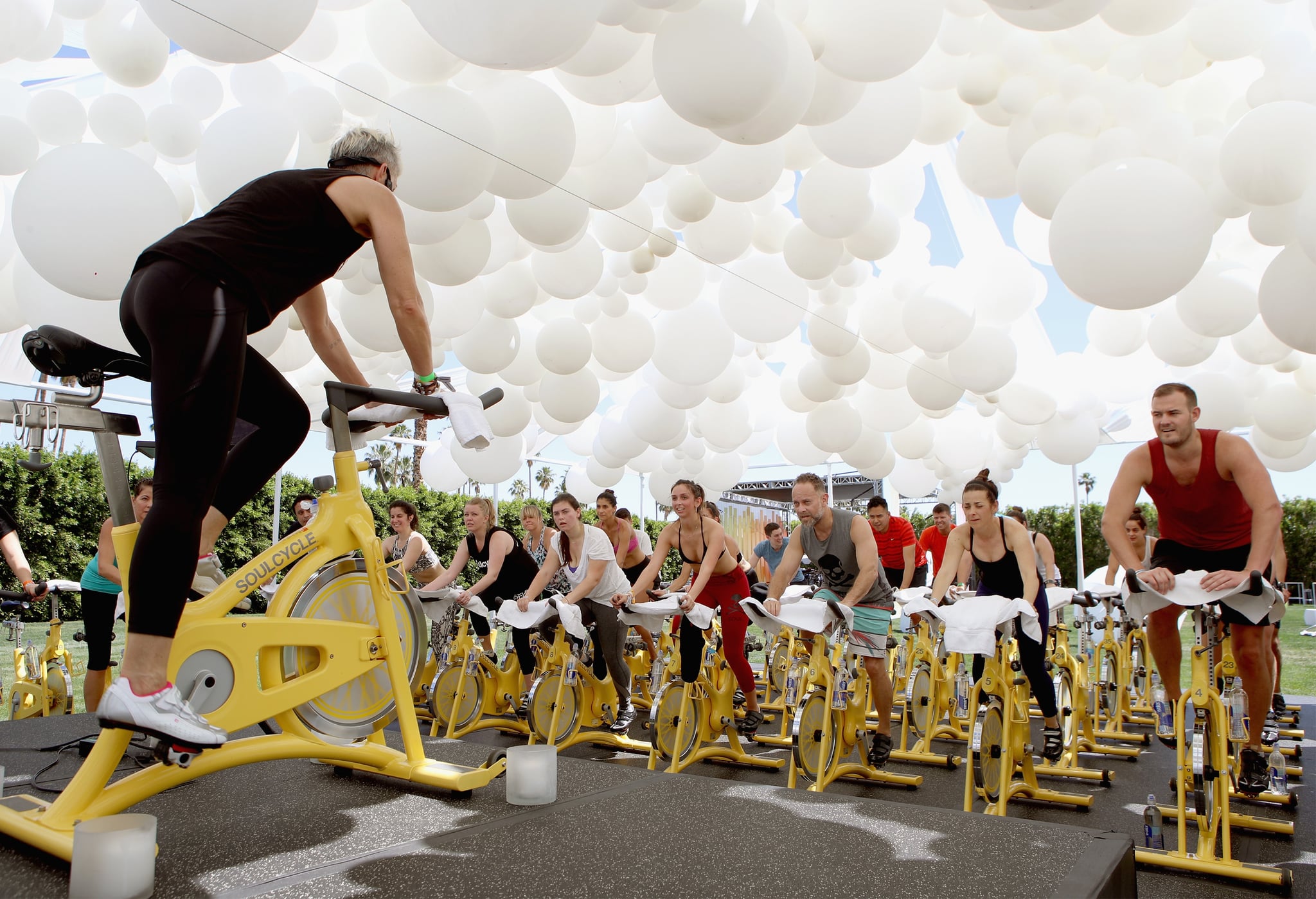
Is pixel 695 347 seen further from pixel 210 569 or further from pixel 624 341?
pixel 210 569

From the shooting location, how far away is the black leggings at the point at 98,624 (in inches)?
181

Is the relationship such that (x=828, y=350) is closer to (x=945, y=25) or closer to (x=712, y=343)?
(x=712, y=343)

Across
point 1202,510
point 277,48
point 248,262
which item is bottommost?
point 1202,510

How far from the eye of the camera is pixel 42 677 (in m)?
4.99

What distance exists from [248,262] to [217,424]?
319mm

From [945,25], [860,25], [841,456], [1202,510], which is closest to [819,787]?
[1202,510]

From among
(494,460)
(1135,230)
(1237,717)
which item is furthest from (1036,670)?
(494,460)

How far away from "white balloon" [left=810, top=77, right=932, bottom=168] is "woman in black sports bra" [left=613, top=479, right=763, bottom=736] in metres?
2.30

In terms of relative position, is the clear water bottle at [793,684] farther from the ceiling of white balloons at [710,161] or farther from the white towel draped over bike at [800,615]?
the ceiling of white balloons at [710,161]

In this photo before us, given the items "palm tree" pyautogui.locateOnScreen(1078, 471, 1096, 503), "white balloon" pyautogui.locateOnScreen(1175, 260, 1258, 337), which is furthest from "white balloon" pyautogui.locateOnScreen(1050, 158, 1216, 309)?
"palm tree" pyautogui.locateOnScreen(1078, 471, 1096, 503)

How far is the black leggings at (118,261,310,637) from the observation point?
1.46 m

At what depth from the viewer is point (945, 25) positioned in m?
3.91

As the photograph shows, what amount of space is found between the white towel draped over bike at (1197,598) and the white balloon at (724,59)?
6.93ft

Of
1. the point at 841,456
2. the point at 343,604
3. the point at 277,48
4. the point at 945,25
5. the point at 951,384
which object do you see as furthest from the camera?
the point at 841,456
